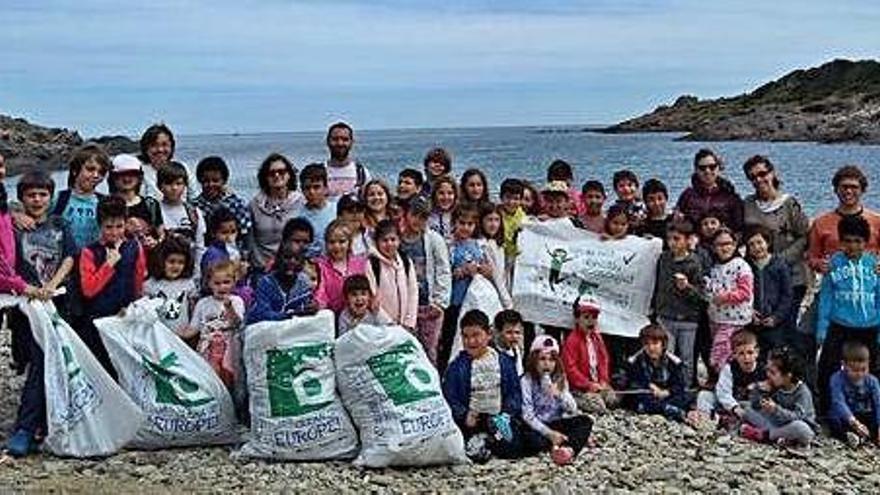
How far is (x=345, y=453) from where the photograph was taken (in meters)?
8.03

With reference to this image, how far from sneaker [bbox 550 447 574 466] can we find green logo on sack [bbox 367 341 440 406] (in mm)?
927

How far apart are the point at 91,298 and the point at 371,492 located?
245cm

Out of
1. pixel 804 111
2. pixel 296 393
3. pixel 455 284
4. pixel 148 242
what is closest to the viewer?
pixel 296 393

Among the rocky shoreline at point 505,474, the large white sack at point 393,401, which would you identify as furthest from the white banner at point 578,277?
the large white sack at point 393,401

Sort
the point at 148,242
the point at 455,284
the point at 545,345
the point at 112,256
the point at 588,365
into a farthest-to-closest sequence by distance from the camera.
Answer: the point at 588,365, the point at 455,284, the point at 545,345, the point at 148,242, the point at 112,256

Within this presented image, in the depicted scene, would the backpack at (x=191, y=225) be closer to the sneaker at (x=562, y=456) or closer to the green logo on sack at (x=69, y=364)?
the green logo on sack at (x=69, y=364)

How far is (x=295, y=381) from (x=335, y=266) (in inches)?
38.8

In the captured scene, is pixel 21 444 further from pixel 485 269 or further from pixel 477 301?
pixel 485 269

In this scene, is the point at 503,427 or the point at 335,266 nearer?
the point at 503,427

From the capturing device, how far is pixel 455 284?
9406mm

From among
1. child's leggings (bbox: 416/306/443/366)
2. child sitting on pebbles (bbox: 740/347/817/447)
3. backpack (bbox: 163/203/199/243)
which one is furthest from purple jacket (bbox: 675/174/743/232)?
backpack (bbox: 163/203/199/243)

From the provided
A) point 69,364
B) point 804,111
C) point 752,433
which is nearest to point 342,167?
point 69,364

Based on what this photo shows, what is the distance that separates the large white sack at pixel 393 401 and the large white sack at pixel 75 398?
147 centimetres

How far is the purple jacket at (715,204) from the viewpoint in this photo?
9.77 meters
